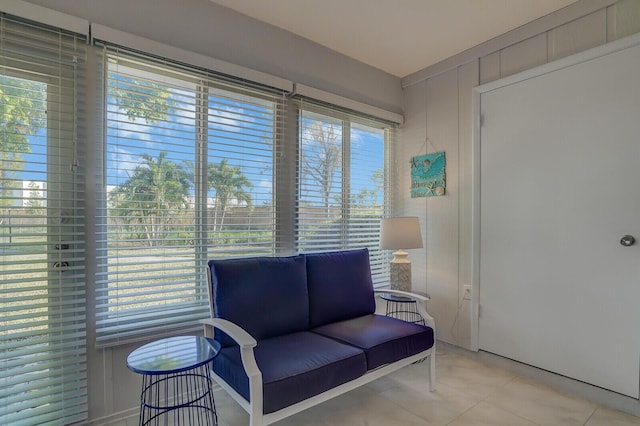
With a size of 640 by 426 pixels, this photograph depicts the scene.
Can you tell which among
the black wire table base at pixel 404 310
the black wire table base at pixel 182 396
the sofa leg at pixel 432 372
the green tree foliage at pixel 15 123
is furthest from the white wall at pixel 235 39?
the sofa leg at pixel 432 372

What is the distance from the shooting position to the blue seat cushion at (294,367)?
5.11ft

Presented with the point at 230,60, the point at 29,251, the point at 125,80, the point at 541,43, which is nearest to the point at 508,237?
the point at 541,43

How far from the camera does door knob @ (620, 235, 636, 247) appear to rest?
6.70 ft

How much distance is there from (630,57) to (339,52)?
80.2 inches

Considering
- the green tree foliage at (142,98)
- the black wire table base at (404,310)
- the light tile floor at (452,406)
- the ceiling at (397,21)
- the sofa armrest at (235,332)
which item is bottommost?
the light tile floor at (452,406)

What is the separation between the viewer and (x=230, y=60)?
236 centimetres

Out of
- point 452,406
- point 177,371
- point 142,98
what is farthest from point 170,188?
point 452,406

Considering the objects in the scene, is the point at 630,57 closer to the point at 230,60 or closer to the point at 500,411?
the point at 500,411

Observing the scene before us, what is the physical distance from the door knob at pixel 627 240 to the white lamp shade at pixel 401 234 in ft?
4.16

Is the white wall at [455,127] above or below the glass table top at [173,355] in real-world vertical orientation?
above

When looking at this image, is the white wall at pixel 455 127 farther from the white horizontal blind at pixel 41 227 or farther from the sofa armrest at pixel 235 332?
the white horizontal blind at pixel 41 227

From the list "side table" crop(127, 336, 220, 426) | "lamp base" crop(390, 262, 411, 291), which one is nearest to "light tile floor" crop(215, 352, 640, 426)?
"side table" crop(127, 336, 220, 426)

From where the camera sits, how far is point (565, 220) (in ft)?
7.66

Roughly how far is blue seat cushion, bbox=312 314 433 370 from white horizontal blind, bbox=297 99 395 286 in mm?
775
